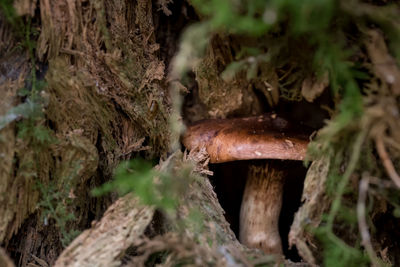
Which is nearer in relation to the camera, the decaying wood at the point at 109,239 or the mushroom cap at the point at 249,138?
the decaying wood at the point at 109,239

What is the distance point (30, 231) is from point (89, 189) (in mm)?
285

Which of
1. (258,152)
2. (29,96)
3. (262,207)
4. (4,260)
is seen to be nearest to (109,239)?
(4,260)

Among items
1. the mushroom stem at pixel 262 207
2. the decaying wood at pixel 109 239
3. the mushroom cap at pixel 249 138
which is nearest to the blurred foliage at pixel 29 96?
the decaying wood at pixel 109 239

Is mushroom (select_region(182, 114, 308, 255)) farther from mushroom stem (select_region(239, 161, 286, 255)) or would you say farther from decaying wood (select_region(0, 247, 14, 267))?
decaying wood (select_region(0, 247, 14, 267))

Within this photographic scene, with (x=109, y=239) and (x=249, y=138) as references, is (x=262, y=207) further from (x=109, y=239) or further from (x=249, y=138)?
(x=109, y=239)

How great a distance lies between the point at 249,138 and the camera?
173 cm

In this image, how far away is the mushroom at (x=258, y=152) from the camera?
1688 mm

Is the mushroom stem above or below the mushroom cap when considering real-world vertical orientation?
below

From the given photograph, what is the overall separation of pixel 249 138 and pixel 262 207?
1.91 ft

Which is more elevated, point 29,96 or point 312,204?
point 29,96

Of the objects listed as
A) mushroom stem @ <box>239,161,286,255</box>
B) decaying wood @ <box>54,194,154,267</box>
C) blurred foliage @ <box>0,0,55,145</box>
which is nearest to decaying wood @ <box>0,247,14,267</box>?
decaying wood @ <box>54,194,154,267</box>

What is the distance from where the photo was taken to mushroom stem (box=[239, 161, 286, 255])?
2.04 metres

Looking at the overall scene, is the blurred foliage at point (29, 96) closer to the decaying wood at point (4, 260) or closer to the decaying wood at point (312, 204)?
the decaying wood at point (4, 260)

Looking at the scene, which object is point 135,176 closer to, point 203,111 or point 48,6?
point 48,6
